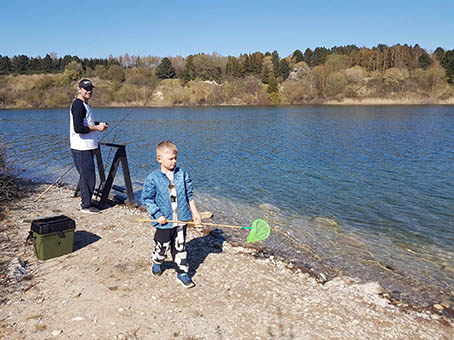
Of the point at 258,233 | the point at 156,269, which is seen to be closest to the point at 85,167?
the point at 156,269

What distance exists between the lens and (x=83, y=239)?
21.4 feet

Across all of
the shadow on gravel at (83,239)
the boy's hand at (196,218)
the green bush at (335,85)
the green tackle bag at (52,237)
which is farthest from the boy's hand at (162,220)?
the green bush at (335,85)

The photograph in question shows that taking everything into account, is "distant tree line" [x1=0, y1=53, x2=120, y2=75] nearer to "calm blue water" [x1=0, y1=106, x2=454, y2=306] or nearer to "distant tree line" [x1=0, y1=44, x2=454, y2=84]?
"distant tree line" [x1=0, y1=44, x2=454, y2=84]

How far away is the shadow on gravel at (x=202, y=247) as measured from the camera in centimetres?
578

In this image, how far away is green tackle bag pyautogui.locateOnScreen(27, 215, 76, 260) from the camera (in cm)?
544

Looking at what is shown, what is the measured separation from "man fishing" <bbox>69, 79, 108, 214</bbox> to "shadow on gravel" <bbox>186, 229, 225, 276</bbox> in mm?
2719

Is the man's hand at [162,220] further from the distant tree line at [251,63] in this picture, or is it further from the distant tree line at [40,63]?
the distant tree line at [40,63]

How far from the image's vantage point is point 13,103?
318 feet

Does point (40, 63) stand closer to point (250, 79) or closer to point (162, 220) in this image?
point (250, 79)

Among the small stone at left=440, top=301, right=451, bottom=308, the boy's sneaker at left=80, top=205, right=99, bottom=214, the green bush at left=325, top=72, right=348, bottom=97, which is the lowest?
the small stone at left=440, top=301, right=451, bottom=308

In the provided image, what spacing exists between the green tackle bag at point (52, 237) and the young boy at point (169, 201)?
1756 millimetres

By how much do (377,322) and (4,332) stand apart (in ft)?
14.3

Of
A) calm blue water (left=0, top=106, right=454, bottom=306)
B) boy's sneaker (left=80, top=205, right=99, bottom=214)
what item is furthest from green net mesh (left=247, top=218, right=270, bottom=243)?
boy's sneaker (left=80, top=205, right=99, bottom=214)

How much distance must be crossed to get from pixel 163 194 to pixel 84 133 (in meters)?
3.17
